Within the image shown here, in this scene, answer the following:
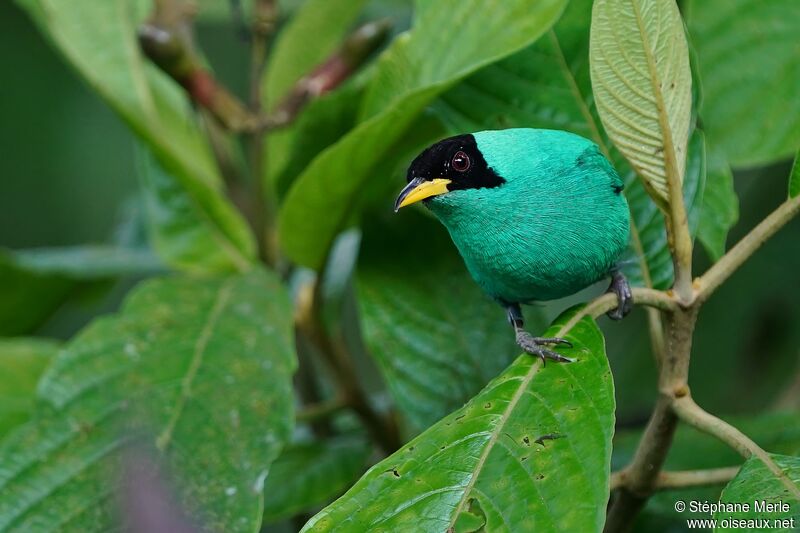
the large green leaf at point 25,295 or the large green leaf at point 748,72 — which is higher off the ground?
the large green leaf at point 25,295

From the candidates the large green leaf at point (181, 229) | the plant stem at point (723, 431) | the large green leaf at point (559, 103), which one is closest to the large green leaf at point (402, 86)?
the large green leaf at point (559, 103)

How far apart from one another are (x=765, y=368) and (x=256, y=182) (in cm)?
186

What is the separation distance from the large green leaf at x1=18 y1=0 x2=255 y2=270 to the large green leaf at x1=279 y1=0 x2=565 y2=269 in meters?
0.27

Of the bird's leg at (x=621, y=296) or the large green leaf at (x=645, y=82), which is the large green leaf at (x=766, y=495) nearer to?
the bird's leg at (x=621, y=296)

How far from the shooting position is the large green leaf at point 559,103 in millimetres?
1826

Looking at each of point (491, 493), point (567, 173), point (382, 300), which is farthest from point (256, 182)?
point (491, 493)

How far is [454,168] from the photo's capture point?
1.67m

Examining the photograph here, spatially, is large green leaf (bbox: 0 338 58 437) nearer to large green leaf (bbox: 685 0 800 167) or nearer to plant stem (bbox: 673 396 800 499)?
plant stem (bbox: 673 396 800 499)

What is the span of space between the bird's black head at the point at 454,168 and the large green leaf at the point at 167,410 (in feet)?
1.56

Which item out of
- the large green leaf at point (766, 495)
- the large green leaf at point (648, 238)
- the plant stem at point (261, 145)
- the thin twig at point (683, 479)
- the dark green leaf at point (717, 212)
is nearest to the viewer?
the large green leaf at point (766, 495)

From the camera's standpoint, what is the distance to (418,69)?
1923 mm

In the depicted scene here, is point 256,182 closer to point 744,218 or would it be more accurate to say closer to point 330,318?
point 330,318

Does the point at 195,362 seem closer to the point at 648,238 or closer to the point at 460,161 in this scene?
the point at 460,161

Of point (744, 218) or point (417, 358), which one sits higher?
point (417, 358)
